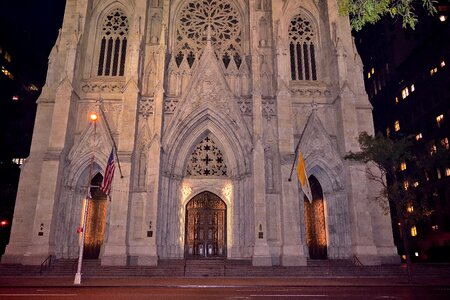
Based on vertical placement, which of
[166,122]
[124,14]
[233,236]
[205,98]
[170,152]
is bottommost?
[233,236]

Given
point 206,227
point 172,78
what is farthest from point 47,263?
point 172,78

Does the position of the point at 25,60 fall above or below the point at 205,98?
above

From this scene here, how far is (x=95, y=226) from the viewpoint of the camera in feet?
86.2

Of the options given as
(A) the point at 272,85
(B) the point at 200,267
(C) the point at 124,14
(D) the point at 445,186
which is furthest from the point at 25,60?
(D) the point at 445,186

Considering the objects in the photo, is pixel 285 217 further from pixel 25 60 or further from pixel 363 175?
pixel 25 60

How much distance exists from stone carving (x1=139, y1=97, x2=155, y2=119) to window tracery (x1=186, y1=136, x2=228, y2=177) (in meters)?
4.31

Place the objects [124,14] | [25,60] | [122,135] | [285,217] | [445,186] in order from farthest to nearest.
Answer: [25,60] → [445,186] → [124,14] → [122,135] → [285,217]

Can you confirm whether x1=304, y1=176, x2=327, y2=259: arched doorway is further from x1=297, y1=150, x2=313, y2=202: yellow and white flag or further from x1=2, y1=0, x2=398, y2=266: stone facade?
x1=297, y1=150, x2=313, y2=202: yellow and white flag

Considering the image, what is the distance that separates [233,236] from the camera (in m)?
25.3

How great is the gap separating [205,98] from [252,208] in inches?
344

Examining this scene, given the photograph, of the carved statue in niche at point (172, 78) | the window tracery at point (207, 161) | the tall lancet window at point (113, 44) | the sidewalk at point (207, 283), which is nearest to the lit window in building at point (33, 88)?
the tall lancet window at point (113, 44)

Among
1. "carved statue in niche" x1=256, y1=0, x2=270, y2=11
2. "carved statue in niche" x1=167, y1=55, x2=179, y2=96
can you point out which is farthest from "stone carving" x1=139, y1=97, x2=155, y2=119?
"carved statue in niche" x1=256, y1=0, x2=270, y2=11

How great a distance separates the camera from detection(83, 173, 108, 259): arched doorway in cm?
2586

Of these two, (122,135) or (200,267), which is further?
(122,135)
